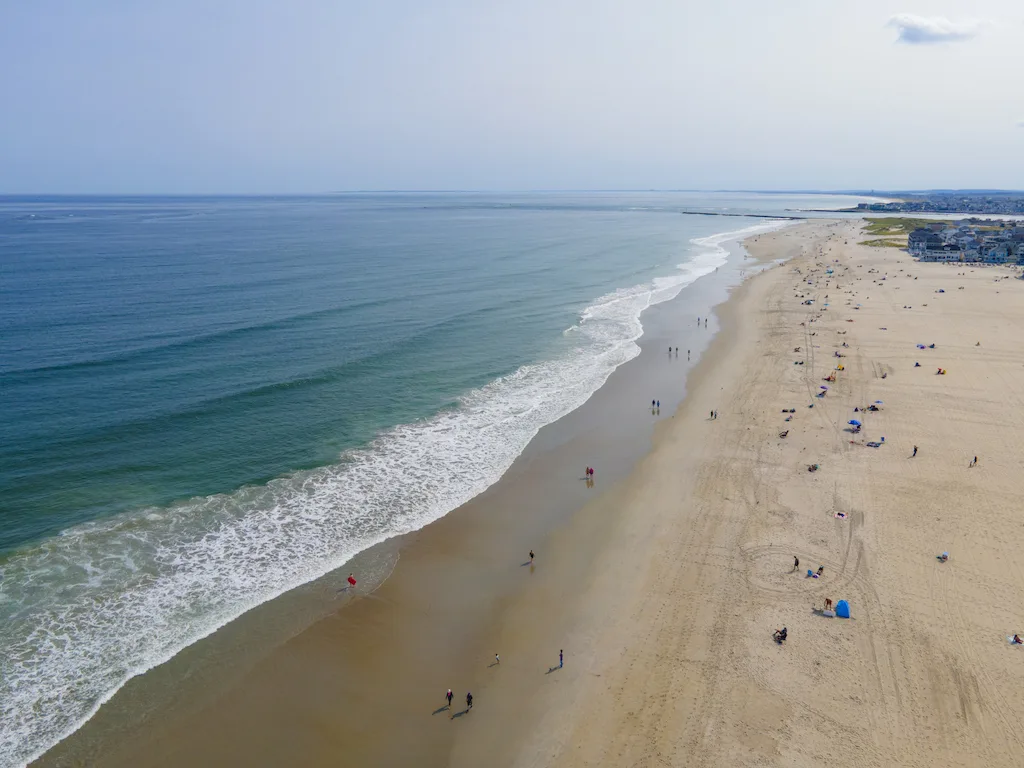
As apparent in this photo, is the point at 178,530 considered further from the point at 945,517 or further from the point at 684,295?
the point at 684,295

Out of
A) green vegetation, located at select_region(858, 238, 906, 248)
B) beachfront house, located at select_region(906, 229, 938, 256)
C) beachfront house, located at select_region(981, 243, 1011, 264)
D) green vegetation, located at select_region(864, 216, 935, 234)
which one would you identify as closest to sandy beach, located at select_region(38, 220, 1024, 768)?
beachfront house, located at select_region(981, 243, 1011, 264)

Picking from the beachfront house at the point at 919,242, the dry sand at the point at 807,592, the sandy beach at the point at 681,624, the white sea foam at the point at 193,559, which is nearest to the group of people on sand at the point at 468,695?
the sandy beach at the point at 681,624

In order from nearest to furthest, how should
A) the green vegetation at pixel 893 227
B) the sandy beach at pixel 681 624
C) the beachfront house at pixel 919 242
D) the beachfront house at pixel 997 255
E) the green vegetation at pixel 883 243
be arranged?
the sandy beach at pixel 681 624 → the beachfront house at pixel 997 255 → the beachfront house at pixel 919 242 → the green vegetation at pixel 883 243 → the green vegetation at pixel 893 227

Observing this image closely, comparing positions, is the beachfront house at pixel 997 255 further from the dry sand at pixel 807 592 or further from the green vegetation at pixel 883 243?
the dry sand at pixel 807 592

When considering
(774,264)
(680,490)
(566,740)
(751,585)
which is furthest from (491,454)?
(774,264)

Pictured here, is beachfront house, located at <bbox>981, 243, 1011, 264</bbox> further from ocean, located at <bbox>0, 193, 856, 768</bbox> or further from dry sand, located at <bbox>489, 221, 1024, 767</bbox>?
dry sand, located at <bbox>489, 221, 1024, 767</bbox>

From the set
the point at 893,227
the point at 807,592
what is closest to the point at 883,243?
the point at 893,227
